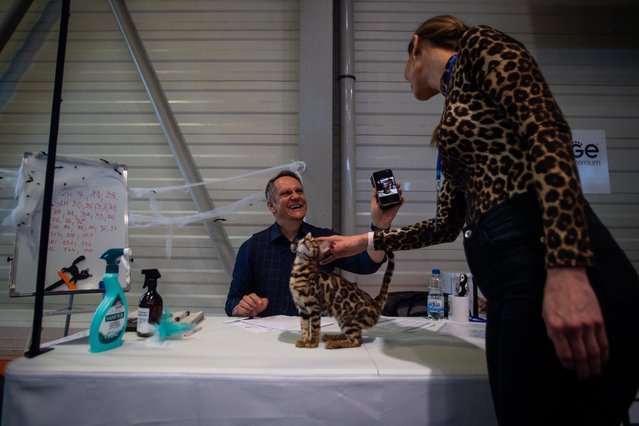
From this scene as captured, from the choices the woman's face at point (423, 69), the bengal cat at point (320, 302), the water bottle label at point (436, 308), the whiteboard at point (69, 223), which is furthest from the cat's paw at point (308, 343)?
the water bottle label at point (436, 308)

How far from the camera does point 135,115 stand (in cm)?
360

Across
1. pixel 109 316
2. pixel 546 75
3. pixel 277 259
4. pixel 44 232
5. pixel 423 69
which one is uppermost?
pixel 546 75

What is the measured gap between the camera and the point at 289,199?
96.2 inches

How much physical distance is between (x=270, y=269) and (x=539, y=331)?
193 centimetres

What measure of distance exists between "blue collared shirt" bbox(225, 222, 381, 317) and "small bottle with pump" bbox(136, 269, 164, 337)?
2.76 ft

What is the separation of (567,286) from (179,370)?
3.16 ft

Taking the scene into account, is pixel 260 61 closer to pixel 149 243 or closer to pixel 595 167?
pixel 149 243

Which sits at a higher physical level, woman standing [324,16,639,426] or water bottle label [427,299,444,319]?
woman standing [324,16,639,426]

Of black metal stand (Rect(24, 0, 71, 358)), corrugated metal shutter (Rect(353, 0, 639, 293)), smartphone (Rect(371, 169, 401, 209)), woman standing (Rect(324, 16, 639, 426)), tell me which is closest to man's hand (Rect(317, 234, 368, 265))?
smartphone (Rect(371, 169, 401, 209))

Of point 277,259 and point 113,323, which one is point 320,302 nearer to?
point 113,323

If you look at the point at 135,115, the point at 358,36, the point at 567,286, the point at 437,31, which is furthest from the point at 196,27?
the point at 567,286

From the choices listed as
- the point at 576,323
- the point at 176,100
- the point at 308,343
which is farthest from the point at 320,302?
the point at 176,100

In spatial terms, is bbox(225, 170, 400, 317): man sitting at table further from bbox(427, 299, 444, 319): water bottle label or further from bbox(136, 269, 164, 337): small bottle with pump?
bbox(136, 269, 164, 337): small bottle with pump

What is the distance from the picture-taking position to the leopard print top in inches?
26.6
